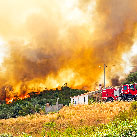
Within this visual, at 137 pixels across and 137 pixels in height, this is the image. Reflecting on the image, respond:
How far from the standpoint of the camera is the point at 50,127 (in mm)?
19266

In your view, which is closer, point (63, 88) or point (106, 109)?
point (106, 109)

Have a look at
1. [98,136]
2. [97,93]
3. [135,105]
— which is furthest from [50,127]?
[97,93]

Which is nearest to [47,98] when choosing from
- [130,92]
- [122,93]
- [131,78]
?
[131,78]

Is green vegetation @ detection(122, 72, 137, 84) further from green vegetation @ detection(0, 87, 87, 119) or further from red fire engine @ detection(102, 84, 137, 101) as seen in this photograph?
red fire engine @ detection(102, 84, 137, 101)

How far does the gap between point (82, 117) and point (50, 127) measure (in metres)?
3.01

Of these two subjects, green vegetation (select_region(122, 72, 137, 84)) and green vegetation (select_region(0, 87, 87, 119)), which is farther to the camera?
green vegetation (select_region(0, 87, 87, 119))

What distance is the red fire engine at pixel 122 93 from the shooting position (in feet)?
85.8

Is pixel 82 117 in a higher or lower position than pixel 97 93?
lower

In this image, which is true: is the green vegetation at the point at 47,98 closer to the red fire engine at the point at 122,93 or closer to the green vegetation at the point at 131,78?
the green vegetation at the point at 131,78

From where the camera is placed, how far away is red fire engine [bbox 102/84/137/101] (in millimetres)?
26141

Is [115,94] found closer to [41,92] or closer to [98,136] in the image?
[98,136]

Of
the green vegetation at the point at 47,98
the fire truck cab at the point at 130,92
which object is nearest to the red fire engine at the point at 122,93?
the fire truck cab at the point at 130,92

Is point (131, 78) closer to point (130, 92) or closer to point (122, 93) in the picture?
point (122, 93)

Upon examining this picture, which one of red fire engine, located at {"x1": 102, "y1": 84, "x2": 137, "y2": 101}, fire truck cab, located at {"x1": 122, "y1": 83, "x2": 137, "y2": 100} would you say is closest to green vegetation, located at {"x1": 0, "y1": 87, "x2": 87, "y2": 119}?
red fire engine, located at {"x1": 102, "y1": 84, "x2": 137, "y2": 101}
